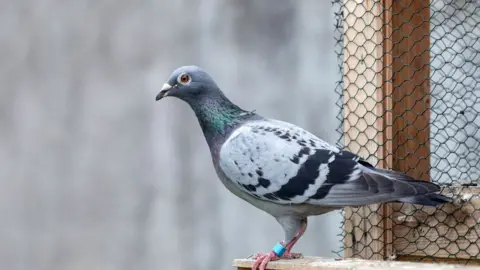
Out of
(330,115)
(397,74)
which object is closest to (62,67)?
(330,115)

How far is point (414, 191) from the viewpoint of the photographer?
200 cm

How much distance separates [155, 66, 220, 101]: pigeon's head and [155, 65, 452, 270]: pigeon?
59 mm

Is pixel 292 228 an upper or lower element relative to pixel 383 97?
lower

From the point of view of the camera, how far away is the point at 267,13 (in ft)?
10.8

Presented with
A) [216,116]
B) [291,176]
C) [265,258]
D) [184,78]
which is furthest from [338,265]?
[184,78]

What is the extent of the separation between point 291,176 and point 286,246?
184mm

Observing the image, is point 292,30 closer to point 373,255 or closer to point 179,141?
point 179,141

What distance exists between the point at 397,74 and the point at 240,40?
110 cm

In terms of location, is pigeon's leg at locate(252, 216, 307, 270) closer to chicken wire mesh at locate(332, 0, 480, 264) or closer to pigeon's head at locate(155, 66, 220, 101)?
chicken wire mesh at locate(332, 0, 480, 264)

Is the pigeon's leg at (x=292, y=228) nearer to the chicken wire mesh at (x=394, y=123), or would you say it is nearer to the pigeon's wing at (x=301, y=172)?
the pigeon's wing at (x=301, y=172)

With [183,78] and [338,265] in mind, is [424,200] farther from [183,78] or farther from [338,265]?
[183,78]

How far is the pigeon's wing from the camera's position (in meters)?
2.05

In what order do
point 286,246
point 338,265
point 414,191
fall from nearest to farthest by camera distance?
point 338,265 < point 414,191 < point 286,246

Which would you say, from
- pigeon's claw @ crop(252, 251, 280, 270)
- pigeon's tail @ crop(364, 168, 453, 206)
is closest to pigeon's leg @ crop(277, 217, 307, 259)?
pigeon's claw @ crop(252, 251, 280, 270)
